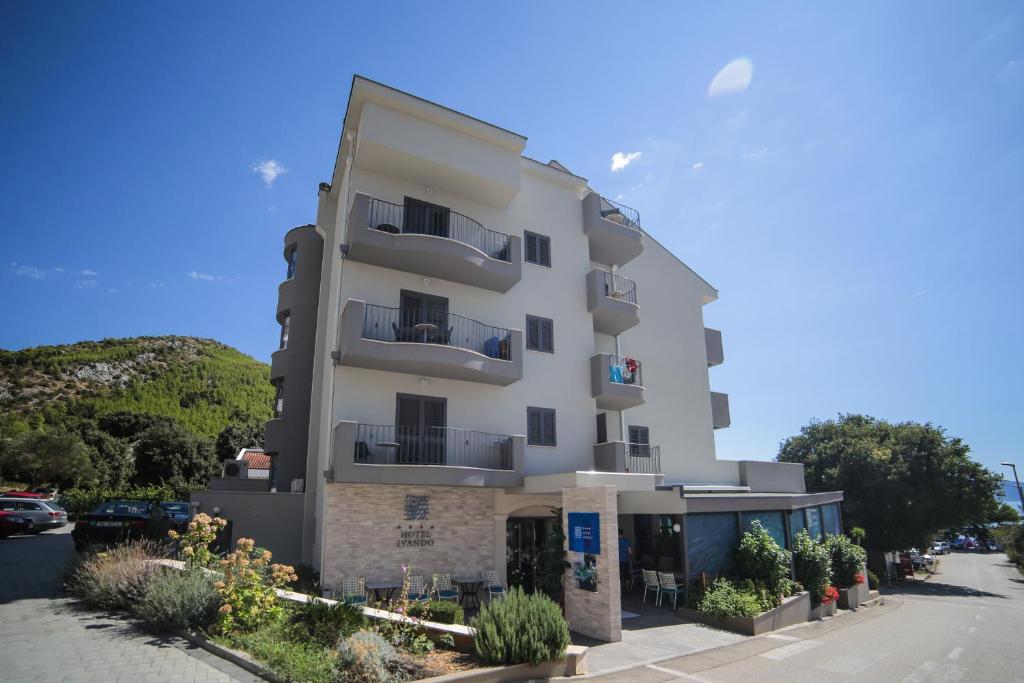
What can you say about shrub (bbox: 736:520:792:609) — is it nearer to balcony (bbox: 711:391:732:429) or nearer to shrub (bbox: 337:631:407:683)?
balcony (bbox: 711:391:732:429)

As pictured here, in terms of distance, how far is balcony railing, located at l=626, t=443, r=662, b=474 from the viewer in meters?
21.2

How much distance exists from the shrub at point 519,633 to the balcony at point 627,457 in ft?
29.6

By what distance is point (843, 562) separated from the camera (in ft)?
72.0

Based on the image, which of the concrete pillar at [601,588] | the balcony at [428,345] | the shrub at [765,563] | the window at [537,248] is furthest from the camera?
the window at [537,248]

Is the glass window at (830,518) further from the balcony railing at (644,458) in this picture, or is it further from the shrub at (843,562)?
the balcony railing at (644,458)

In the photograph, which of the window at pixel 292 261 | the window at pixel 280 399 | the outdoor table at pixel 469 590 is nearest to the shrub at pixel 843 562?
the outdoor table at pixel 469 590

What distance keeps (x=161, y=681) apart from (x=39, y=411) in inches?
2963

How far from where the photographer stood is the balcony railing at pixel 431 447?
1529 cm

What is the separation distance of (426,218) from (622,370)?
8.91 metres

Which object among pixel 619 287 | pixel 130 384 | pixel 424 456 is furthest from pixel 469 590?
pixel 130 384

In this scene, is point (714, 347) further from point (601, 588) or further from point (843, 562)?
point (601, 588)

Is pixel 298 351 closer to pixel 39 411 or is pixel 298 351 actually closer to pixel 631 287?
pixel 631 287

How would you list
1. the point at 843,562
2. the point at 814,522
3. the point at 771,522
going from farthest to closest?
the point at 843,562 → the point at 814,522 → the point at 771,522

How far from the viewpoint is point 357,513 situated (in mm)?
14930
